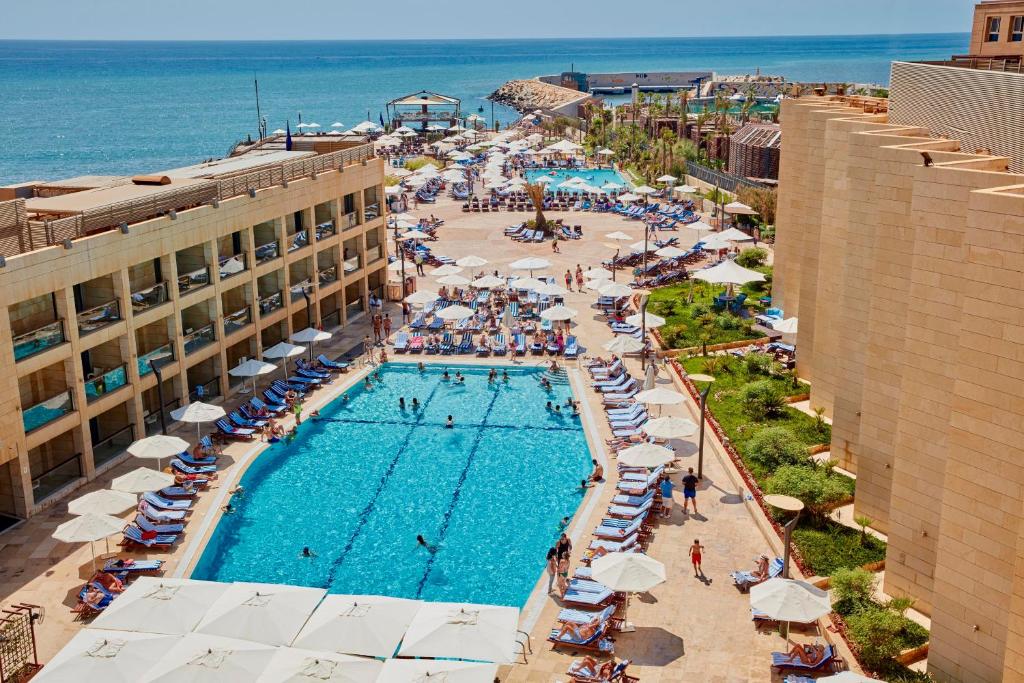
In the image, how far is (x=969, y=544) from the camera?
1708cm

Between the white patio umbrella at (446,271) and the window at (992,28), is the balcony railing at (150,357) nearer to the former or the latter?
the white patio umbrella at (446,271)

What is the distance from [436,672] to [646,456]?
11.4 metres

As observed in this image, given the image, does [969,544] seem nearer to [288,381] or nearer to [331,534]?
[331,534]

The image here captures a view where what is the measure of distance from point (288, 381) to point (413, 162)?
56925 mm

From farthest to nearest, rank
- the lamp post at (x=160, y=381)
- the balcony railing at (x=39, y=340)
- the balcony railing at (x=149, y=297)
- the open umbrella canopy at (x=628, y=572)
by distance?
the balcony railing at (x=149, y=297) < the lamp post at (x=160, y=381) < the balcony railing at (x=39, y=340) < the open umbrella canopy at (x=628, y=572)

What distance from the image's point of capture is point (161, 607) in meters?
19.5

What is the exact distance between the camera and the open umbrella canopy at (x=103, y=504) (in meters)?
23.3

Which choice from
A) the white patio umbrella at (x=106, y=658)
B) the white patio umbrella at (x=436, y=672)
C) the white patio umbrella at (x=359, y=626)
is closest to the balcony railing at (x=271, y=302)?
the white patio umbrella at (x=359, y=626)

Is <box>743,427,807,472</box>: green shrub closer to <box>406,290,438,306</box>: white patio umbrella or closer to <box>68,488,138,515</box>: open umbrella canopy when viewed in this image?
<box>68,488,138,515</box>: open umbrella canopy

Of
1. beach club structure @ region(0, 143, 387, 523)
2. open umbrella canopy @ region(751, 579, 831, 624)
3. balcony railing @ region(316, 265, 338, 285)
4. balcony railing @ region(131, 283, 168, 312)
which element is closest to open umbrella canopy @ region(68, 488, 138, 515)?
beach club structure @ region(0, 143, 387, 523)

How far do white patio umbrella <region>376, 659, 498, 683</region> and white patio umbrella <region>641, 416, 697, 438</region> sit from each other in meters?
12.0

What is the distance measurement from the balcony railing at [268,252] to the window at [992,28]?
85.4 ft

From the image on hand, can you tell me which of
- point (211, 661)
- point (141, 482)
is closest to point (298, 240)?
point (141, 482)

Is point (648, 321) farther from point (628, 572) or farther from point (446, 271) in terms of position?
point (628, 572)
